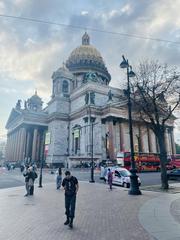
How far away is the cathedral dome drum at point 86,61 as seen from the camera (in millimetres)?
64125

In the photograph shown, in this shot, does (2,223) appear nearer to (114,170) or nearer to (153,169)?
(114,170)

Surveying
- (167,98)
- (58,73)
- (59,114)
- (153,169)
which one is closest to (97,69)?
(58,73)

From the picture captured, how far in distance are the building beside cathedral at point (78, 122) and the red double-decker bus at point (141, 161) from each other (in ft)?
21.5

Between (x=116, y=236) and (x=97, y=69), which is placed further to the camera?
(x=97, y=69)

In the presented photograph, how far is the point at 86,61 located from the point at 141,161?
125ft

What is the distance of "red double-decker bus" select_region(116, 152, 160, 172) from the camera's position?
35.6 m

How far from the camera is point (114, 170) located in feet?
67.8

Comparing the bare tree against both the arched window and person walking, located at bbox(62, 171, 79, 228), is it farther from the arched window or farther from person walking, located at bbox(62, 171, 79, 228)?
the arched window

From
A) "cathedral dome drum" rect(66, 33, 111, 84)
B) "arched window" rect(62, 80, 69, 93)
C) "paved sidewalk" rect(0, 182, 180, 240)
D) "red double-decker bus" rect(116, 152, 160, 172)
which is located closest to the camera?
"paved sidewalk" rect(0, 182, 180, 240)

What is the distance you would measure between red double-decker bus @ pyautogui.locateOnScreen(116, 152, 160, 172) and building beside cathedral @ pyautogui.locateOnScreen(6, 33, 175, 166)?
656 centimetres

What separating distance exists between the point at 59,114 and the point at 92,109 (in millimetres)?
12225

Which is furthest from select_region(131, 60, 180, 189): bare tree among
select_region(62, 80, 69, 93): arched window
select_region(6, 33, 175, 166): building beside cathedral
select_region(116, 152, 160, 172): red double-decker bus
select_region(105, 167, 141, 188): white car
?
select_region(62, 80, 69, 93): arched window

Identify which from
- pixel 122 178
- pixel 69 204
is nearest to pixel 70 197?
pixel 69 204

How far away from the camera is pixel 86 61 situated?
211ft
